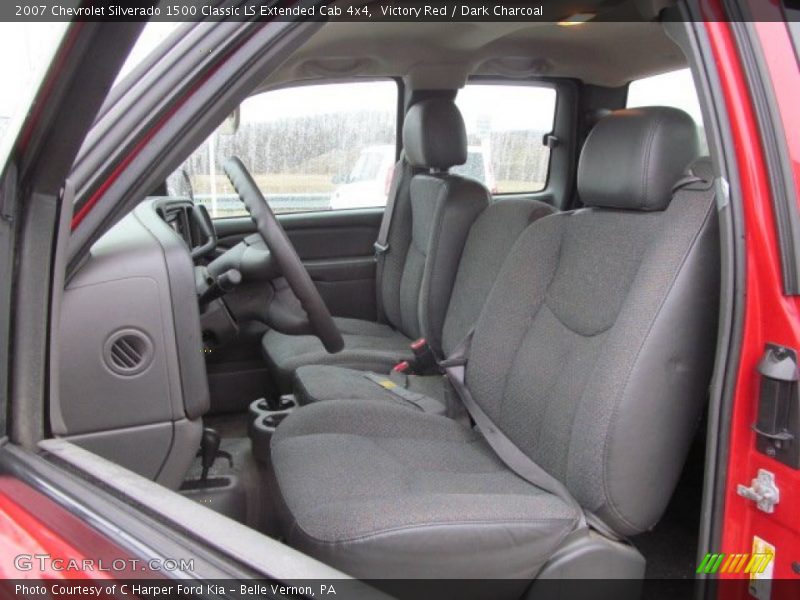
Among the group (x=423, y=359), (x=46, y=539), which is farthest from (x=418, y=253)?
(x=46, y=539)

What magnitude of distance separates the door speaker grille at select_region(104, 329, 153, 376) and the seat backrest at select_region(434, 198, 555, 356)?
3.90ft

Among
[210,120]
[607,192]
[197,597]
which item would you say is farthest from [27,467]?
[607,192]

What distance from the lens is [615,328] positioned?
4.52 ft

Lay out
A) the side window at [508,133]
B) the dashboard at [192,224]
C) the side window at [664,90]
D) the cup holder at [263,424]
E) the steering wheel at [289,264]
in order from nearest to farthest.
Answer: the steering wheel at [289,264] < the cup holder at [263,424] < the dashboard at [192,224] < the side window at [664,90] < the side window at [508,133]

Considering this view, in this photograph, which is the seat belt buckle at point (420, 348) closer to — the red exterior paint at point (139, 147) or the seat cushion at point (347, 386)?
the seat cushion at point (347, 386)

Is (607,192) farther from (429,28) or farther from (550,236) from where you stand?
(429,28)

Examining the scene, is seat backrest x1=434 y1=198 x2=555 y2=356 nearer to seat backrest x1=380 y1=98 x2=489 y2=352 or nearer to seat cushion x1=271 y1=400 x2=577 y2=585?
seat backrest x1=380 y1=98 x2=489 y2=352

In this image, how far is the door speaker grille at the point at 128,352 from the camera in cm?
124

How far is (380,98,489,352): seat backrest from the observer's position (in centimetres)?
265

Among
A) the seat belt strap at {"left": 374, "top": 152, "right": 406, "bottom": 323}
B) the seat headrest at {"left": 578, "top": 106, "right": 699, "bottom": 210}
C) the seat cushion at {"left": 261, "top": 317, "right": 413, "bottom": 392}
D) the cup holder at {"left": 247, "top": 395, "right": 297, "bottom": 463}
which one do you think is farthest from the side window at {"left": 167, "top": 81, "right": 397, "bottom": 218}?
the seat headrest at {"left": 578, "top": 106, "right": 699, "bottom": 210}

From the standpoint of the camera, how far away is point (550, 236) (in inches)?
70.4

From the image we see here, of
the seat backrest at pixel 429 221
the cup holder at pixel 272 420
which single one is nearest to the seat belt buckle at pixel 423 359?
the seat backrest at pixel 429 221

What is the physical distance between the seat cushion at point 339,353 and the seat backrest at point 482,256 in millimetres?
240

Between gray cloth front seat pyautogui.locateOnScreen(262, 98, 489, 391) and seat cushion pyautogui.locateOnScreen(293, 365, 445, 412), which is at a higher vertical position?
gray cloth front seat pyautogui.locateOnScreen(262, 98, 489, 391)
